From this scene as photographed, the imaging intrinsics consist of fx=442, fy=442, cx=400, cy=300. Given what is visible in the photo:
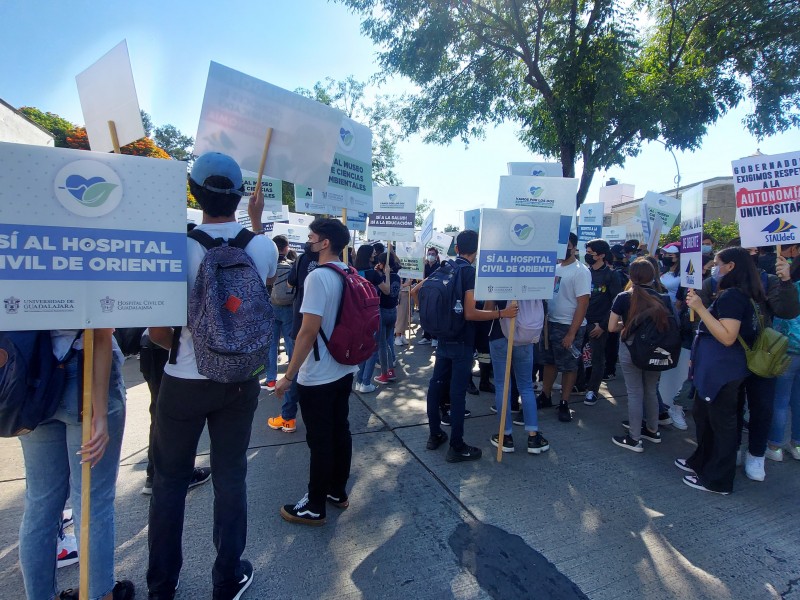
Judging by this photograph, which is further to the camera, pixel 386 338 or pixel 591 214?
pixel 591 214

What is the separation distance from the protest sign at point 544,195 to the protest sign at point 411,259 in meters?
3.72

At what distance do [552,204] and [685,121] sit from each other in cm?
830

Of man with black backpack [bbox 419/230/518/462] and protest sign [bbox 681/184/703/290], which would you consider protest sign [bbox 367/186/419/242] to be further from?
protest sign [bbox 681/184/703/290]

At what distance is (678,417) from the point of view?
4.73m

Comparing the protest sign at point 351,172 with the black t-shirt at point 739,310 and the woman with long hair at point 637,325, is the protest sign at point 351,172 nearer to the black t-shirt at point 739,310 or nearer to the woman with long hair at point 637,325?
the woman with long hair at point 637,325

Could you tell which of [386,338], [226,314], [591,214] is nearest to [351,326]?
[226,314]

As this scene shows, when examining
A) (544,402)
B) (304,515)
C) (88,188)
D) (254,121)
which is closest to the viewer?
(88,188)

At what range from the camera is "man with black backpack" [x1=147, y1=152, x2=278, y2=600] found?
5.92 ft

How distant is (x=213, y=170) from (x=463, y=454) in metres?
2.93

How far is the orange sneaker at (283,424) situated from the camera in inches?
167

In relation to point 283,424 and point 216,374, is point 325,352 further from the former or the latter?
point 283,424

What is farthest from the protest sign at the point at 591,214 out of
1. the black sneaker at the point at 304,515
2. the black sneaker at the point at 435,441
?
the black sneaker at the point at 304,515

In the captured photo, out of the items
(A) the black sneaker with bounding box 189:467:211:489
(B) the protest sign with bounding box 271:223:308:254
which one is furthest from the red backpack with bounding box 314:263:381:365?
(B) the protest sign with bounding box 271:223:308:254

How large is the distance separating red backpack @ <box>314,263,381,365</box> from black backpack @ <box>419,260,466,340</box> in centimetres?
93
